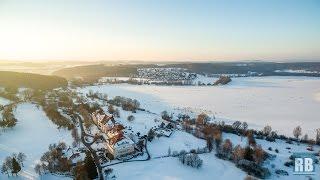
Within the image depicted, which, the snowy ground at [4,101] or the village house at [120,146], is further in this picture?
the snowy ground at [4,101]

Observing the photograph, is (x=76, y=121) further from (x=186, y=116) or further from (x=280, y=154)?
(x=280, y=154)

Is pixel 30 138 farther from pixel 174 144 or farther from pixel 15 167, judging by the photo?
pixel 174 144

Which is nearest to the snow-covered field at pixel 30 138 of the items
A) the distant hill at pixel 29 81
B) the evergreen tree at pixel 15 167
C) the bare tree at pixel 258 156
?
the evergreen tree at pixel 15 167

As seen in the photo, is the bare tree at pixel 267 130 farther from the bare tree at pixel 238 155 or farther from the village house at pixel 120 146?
the village house at pixel 120 146

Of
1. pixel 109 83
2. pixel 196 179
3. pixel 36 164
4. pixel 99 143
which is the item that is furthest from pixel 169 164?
pixel 109 83

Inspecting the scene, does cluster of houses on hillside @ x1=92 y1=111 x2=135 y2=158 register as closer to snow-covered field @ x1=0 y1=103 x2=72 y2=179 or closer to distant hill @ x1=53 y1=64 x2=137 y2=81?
snow-covered field @ x1=0 y1=103 x2=72 y2=179

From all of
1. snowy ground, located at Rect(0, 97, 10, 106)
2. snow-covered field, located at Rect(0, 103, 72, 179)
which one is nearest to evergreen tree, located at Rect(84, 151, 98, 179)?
snow-covered field, located at Rect(0, 103, 72, 179)
